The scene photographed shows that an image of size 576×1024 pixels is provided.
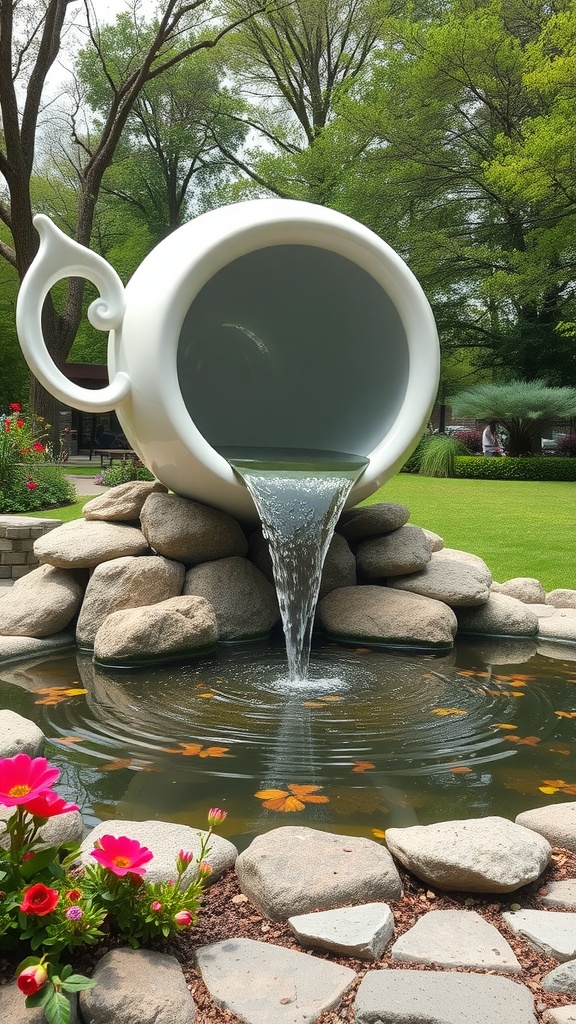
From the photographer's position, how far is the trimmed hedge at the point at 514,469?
16750 millimetres

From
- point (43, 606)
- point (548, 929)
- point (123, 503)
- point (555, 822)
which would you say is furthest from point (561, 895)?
point (123, 503)

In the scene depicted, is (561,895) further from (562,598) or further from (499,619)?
(562,598)

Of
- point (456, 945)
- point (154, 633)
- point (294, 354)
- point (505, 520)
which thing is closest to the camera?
point (456, 945)

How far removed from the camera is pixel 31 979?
158 centimetres

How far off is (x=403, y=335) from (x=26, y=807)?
4.69 m

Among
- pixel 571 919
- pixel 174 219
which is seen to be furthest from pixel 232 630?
pixel 174 219

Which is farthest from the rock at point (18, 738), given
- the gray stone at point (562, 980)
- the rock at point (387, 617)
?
the rock at point (387, 617)

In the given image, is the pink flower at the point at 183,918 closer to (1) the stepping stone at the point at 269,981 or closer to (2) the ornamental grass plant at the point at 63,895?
(2) the ornamental grass plant at the point at 63,895

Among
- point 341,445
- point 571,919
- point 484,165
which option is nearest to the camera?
point 571,919

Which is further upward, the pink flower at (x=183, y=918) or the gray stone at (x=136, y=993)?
the pink flower at (x=183, y=918)

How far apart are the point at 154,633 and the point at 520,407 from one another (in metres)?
15.3

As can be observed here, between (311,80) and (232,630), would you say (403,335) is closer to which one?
(232,630)

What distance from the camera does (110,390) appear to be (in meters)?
5.13

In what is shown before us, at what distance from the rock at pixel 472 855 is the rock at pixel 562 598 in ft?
12.5
